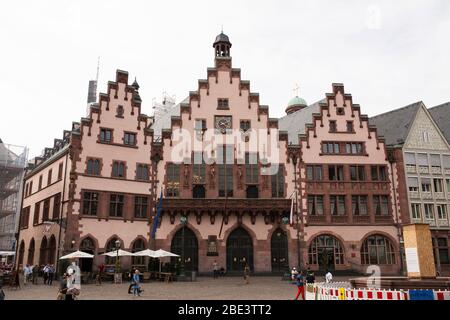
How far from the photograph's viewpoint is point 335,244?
44.6 meters

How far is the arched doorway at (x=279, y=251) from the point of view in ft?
143

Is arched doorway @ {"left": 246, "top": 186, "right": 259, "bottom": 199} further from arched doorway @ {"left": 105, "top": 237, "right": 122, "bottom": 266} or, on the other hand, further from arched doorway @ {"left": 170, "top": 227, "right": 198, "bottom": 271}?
arched doorway @ {"left": 105, "top": 237, "right": 122, "bottom": 266}

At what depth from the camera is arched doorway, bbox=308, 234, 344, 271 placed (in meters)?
43.8

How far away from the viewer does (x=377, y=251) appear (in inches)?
1764

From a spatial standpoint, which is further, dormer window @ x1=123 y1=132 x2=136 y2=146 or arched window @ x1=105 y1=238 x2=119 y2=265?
dormer window @ x1=123 y1=132 x2=136 y2=146

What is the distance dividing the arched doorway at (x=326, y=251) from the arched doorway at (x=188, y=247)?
40.5ft

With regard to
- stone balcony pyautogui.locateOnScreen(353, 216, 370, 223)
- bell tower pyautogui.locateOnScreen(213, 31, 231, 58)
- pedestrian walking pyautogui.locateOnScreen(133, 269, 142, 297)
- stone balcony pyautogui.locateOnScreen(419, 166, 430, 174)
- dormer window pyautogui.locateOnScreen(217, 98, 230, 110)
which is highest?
bell tower pyautogui.locateOnScreen(213, 31, 231, 58)

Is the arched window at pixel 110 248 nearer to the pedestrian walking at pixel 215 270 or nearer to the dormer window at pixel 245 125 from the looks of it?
the pedestrian walking at pixel 215 270

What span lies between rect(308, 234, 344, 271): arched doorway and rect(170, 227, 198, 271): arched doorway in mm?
12346

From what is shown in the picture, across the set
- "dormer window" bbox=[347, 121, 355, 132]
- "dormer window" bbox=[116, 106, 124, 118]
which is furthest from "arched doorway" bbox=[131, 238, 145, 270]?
"dormer window" bbox=[347, 121, 355, 132]

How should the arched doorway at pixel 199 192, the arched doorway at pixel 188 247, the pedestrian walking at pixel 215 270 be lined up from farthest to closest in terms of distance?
the arched doorway at pixel 199 192
the arched doorway at pixel 188 247
the pedestrian walking at pixel 215 270

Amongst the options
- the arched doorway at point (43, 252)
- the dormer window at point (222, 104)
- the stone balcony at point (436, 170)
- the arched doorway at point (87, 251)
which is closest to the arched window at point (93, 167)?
the arched doorway at point (87, 251)

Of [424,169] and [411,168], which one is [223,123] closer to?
[411,168]

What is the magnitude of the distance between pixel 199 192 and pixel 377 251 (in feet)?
67.5
